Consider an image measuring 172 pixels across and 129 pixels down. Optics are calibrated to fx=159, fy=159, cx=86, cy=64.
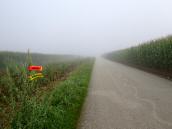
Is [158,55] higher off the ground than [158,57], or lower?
higher

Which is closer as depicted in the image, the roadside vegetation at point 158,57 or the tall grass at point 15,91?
the tall grass at point 15,91

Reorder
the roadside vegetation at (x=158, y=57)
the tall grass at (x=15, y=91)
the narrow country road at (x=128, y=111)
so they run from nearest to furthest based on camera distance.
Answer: the narrow country road at (x=128, y=111) < the tall grass at (x=15, y=91) < the roadside vegetation at (x=158, y=57)

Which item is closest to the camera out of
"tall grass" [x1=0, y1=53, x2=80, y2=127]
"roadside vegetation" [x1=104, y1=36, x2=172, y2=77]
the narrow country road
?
the narrow country road

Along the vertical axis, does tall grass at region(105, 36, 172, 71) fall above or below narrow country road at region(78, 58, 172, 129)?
above

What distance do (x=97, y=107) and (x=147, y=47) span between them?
1042 cm

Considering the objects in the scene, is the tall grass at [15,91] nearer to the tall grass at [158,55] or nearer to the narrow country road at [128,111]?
the narrow country road at [128,111]

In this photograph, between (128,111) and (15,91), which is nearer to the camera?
(128,111)

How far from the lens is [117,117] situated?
154 inches

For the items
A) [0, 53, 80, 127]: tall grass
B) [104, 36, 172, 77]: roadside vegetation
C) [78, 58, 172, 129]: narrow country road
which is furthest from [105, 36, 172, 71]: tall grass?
[0, 53, 80, 127]: tall grass

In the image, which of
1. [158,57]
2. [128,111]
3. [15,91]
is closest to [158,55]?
[158,57]

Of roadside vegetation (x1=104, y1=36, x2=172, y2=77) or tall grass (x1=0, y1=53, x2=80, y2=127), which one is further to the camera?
roadside vegetation (x1=104, y1=36, x2=172, y2=77)

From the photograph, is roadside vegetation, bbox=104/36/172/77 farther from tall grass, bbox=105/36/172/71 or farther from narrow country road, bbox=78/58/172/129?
narrow country road, bbox=78/58/172/129

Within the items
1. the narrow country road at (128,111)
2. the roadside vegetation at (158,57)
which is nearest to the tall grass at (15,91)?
the narrow country road at (128,111)

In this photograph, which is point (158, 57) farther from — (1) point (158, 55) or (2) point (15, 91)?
(2) point (15, 91)
